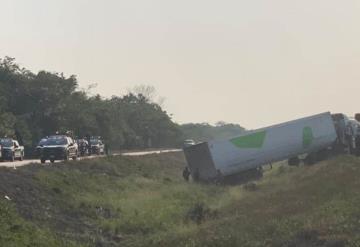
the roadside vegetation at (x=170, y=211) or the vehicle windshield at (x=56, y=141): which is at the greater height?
the vehicle windshield at (x=56, y=141)

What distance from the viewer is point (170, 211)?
26.0 meters

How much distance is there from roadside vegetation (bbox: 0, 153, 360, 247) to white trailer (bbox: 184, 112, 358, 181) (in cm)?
290

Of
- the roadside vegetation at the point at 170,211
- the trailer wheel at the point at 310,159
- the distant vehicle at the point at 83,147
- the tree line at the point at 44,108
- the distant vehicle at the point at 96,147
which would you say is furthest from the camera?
the tree line at the point at 44,108

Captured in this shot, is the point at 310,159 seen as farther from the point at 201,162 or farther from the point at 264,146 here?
the point at 201,162

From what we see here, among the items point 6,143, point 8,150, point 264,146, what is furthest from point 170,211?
point 6,143

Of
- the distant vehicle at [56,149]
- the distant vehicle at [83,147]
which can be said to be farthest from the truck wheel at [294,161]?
the distant vehicle at [83,147]

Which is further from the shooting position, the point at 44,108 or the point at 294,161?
the point at 44,108

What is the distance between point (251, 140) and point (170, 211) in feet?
50.5

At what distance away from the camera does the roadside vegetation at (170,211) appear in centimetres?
1570

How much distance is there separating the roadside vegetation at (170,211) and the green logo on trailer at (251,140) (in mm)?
3325

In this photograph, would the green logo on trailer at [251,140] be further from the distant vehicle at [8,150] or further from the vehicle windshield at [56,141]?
the distant vehicle at [8,150]

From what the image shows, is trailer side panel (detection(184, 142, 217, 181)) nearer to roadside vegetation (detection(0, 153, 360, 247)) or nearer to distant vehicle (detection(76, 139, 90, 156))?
roadside vegetation (detection(0, 153, 360, 247))

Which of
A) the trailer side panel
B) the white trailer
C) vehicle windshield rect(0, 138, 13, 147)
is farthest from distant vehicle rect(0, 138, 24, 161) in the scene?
the white trailer

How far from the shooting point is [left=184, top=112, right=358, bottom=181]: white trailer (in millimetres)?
39812
